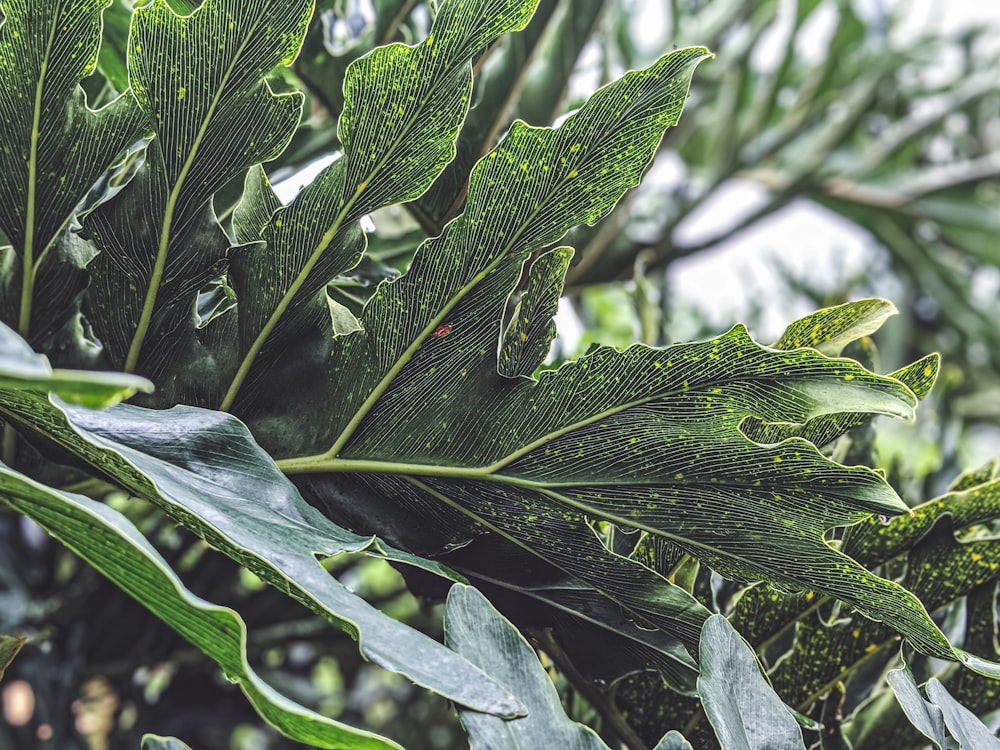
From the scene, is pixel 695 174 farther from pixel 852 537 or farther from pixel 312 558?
pixel 312 558

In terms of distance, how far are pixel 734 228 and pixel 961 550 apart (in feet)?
3.23

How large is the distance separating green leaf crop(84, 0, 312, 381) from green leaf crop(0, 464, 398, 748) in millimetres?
125

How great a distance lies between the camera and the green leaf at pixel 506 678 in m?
0.27

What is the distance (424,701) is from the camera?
2.45ft

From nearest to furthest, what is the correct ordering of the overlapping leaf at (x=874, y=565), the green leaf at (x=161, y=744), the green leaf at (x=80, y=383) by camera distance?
the green leaf at (x=80, y=383), the green leaf at (x=161, y=744), the overlapping leaf at (x=874, y=565)

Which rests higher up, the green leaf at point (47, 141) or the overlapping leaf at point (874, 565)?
the green leaf at point (47, 141)

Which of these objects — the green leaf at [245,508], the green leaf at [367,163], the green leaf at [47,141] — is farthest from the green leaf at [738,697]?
the green leaf at [47,141]

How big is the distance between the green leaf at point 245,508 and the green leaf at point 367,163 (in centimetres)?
7

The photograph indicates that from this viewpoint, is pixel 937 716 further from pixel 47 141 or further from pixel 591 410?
pixel 47 141

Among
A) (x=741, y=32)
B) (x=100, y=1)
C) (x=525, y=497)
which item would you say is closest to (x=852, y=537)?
(x=525, y=497)

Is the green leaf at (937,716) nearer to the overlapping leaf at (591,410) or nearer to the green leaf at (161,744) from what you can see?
the overlapping leaf at (591,410)

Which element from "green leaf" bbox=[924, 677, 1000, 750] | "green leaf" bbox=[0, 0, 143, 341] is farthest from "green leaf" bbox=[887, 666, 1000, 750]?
"green leaf" bbox=[0, 0, 143, 341]

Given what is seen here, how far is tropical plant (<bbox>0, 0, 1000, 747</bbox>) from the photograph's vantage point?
29 centimetres

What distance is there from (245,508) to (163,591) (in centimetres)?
5
